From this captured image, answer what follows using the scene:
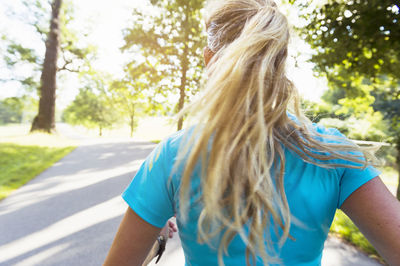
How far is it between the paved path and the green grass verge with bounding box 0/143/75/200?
0.24 m

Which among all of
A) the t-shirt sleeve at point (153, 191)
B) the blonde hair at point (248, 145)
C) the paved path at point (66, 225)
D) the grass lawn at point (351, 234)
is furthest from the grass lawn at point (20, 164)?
the grass lawn at point (351, 234)

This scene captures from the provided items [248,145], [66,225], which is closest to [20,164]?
[66,225]

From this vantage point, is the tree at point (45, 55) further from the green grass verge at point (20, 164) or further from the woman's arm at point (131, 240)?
the woman's arm at point (131, 240)

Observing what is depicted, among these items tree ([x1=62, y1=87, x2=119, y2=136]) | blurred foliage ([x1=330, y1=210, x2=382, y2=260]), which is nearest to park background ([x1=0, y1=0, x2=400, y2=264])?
blurred foliage ([x1=330, y1=210, x2=382, y2=260])

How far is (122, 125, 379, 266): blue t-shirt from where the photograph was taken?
83 cm

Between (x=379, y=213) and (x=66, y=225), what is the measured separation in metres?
4.04

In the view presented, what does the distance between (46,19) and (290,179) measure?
1908 centimetres

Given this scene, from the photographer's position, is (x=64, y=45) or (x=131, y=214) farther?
(x=64, y=45)

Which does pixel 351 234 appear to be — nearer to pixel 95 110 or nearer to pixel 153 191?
pixel 153 191

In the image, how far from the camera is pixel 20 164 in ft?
23.3

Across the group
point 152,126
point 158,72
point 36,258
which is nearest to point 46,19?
point 158,72

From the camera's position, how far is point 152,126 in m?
45.3

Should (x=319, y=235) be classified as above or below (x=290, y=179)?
below

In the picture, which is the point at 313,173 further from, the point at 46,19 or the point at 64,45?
the point at 64,45
